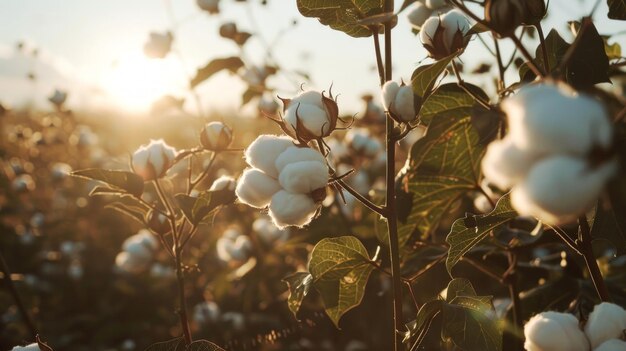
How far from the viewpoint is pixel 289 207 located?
1065mm

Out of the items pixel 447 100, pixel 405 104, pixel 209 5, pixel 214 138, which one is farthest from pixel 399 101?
pixel 209 5

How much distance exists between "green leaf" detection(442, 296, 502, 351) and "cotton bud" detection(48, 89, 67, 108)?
172 inches

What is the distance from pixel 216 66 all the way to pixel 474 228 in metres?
1.63

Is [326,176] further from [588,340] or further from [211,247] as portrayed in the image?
[211,247]

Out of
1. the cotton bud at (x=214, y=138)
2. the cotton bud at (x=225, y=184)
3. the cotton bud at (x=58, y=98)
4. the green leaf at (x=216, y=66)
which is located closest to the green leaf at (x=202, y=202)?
the cotton bud at (x=225, y=184)

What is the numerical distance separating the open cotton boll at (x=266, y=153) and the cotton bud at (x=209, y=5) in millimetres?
1787

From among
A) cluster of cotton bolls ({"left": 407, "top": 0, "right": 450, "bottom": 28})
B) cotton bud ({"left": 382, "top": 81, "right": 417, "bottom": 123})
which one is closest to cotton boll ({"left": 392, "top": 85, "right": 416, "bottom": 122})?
cotton bud ({"left": 382, "top": 81, "right": 417, "bottom": 123})

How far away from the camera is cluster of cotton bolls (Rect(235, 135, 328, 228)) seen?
1051 millimetres

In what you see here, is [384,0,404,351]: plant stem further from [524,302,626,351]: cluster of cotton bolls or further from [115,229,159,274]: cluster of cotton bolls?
[115,229,159,274]: cluster of cotton bolls

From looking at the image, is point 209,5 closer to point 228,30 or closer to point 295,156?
point 228,30

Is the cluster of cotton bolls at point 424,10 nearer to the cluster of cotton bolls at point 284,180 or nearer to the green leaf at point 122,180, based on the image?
the cluster of cotton bolls at point 284,180

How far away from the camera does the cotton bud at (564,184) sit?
0.59 metres

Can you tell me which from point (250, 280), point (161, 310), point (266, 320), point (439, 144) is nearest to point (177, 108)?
point (250, 280)

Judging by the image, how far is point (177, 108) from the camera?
291 centimetres
